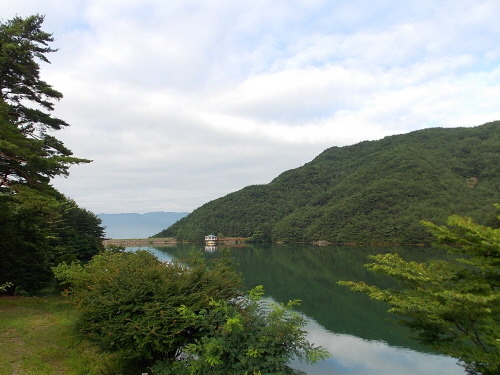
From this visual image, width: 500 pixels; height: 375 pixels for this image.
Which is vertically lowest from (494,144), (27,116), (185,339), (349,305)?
(349,305)

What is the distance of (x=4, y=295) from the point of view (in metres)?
14.0

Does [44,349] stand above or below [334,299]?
above

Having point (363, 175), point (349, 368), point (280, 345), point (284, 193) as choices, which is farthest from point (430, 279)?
point (284, 193)

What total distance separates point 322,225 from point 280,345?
92.6 meters

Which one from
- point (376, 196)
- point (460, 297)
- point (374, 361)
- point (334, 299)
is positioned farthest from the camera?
point (376, 196)

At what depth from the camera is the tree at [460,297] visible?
4754mm

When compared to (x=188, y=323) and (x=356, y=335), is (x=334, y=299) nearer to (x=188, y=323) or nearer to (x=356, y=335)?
(x=356, y=335)

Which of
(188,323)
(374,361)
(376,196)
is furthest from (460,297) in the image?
(376,196)

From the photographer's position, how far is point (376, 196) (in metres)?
92.6

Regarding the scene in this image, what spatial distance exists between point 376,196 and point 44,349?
9327cm

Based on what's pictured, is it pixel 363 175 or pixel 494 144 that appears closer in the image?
pixel 494 144

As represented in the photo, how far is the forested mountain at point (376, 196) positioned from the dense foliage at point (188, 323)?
65714 millimetres

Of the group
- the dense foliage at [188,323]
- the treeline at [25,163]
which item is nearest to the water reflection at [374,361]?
the dense foliage at [188,323]

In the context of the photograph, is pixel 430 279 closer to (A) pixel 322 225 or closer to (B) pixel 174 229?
(A) pixel 322 225
